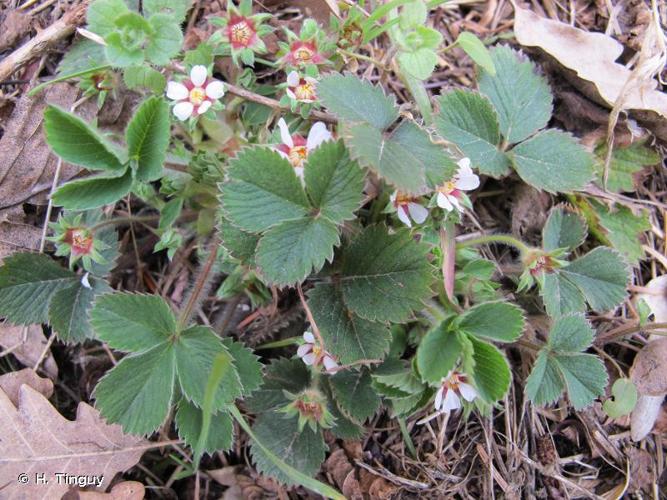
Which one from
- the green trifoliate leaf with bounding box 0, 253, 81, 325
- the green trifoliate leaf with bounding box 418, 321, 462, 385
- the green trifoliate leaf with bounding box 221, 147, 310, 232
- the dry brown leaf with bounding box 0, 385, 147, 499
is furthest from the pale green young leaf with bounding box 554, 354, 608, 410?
the green trifoliate leaf with bounding box 0, 253, 81, 325

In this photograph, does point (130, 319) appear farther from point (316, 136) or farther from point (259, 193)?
point (316, 136)

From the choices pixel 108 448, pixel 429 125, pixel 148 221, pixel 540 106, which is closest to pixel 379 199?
pixel 429 125

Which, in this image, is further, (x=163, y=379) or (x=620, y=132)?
(x=620, y=132)

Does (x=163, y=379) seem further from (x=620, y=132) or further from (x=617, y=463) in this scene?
(x=620, y=132)

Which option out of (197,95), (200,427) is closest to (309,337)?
(200,427)

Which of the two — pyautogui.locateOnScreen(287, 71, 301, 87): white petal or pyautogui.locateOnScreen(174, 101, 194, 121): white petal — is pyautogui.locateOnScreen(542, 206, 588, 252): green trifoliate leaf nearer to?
pyautogui.locateOnScreen(287, 71, 301, 87): white petal
